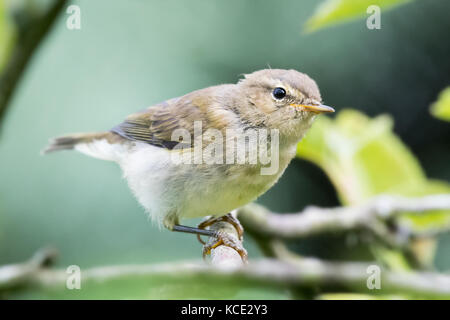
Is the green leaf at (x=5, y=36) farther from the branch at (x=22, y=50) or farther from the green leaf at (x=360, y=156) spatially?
the green leaf at (x=360, y=156)

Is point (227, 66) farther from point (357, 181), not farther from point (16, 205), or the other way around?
point (16, 205)

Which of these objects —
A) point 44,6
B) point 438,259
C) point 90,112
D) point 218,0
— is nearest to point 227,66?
point 218,0

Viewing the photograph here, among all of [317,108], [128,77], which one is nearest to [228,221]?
[317,108]

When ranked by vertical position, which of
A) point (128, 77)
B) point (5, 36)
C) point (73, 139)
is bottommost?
point (5, 36)

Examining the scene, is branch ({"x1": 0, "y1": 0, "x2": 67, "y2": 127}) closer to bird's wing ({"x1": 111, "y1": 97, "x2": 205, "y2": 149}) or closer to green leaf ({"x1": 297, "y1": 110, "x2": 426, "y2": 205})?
bird's wing ({"x1": 111, "y1": 97, "x2": 205, "y2": 149})

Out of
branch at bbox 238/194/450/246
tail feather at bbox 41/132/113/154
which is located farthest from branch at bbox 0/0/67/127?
branch at bbox 238/194/450/246

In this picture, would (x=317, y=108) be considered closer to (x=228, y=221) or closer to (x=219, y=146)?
(x=219, y=146)
